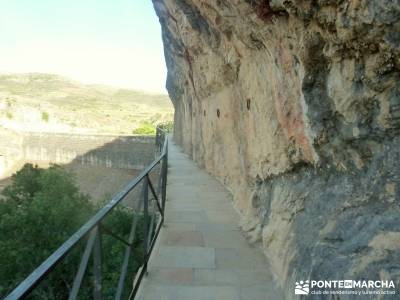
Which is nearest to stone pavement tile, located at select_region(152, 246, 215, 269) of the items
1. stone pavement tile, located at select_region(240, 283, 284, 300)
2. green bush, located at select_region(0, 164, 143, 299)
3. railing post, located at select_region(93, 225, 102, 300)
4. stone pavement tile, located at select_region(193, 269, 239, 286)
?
stone pavement tile, located at select_region(193, 269, 239, 286)

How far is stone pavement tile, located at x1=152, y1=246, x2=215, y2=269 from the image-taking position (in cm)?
349

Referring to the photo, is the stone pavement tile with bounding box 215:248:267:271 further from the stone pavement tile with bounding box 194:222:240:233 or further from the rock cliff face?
the stone pavement tile with bounding box 194:222:240:233

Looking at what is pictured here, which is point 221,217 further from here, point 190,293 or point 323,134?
point 323,134

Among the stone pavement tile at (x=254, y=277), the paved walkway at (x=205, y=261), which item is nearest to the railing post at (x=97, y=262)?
the paved walkway at (x=205, y=261)

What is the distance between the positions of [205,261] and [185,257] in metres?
0.20

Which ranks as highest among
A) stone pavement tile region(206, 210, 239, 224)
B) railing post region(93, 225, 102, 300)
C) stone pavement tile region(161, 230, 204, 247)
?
railing post region(93, 225, 102, 300)

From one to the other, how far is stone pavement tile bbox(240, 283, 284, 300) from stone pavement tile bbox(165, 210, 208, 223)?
1760mm

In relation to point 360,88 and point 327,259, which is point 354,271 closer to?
point 327,259

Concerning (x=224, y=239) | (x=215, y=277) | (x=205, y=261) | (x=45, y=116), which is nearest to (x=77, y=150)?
(x=45, y=116)

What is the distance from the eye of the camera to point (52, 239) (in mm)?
10305

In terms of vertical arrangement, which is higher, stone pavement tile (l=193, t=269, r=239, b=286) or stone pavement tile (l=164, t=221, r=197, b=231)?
stone pavement tile (l=164, t=221, r=197, b=231)

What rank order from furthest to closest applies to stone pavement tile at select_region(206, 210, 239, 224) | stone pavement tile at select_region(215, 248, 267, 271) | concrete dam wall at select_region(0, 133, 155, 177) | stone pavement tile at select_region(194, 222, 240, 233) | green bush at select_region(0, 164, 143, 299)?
concrete dam wall at select_region(0, 133, 155, 177) → green bush at select_region(0, 164, 143, 299) → stone pavement tile at select_region(206, 210, 239, 224) → stone pavement tile at select_region(194, 222, 240, 233) → stone pavement tile at select_region(215, 248, 267, 271)

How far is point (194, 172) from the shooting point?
883 cm

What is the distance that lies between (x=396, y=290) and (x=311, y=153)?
1.32m
